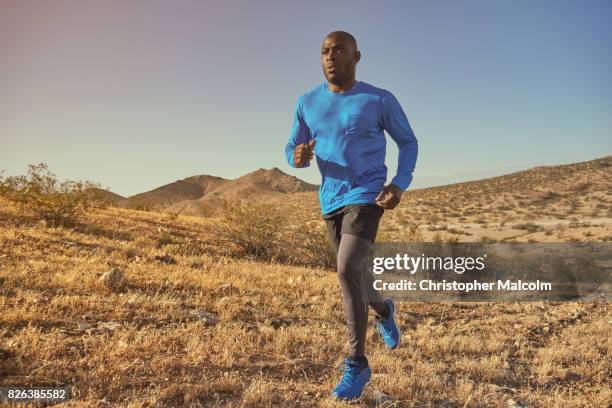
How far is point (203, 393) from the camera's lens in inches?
136

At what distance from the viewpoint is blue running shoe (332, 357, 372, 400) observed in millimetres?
3479

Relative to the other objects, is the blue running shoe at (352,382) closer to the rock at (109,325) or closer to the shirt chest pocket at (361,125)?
the shirt chest pocket at (361,125)

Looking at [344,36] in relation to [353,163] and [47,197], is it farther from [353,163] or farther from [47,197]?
[47,197]

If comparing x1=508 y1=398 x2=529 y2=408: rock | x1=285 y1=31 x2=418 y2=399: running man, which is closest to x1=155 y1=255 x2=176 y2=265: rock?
x1=285 y1=31 x2=418 y2=399: running man

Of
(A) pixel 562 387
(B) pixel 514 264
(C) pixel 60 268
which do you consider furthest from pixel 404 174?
(B) pixel 514 264

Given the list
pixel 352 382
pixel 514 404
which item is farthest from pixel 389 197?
pixel 514 404

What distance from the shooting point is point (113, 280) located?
6637 millimetres

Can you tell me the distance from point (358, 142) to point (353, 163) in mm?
156

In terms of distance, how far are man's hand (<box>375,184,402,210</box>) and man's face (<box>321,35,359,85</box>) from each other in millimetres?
891

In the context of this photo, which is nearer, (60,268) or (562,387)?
(562,387)

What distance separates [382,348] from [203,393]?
223cm

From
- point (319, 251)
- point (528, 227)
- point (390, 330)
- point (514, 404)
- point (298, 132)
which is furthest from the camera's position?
point (528, 227)

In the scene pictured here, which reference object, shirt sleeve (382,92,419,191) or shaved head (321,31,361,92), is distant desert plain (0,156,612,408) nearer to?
shirt sleeve (382,92,419,191)

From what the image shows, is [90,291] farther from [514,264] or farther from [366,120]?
[514,264]
